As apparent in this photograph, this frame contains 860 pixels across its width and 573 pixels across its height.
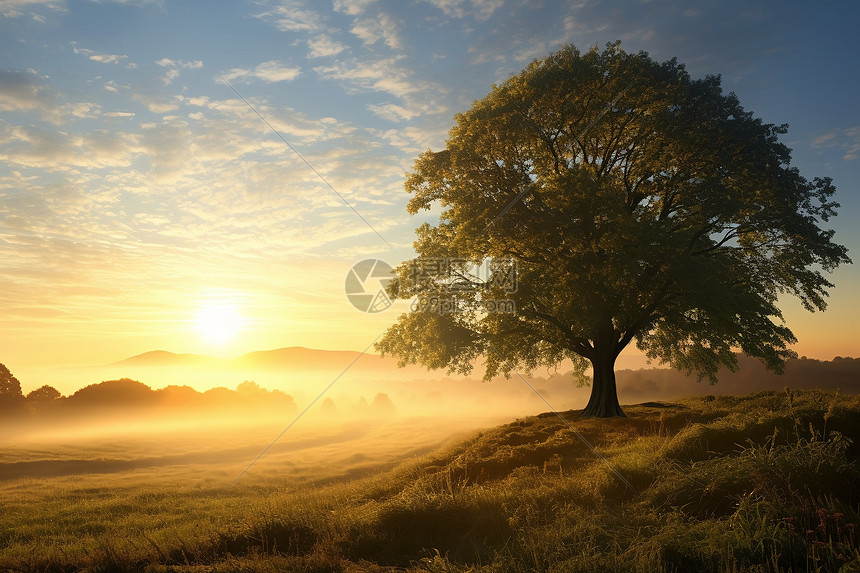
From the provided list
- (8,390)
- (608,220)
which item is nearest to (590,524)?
(608,220)

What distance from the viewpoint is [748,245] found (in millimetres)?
27906

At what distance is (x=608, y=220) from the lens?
2288 centimetres

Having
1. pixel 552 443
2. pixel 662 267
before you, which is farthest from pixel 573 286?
pixel 552 443

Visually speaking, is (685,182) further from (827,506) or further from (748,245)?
(827,506)

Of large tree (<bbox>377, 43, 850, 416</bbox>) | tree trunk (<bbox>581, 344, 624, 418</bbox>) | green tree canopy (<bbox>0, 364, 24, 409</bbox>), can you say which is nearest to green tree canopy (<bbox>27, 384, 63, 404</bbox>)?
green tree canopy (<bbox>0, 364, 24, 409</bbox>)

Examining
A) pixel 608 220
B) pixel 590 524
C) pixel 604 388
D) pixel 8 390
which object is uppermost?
pixel 608 220

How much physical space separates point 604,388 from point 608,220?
32.8ft

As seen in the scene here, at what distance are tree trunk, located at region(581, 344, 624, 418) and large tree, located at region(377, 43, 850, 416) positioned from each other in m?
0.08

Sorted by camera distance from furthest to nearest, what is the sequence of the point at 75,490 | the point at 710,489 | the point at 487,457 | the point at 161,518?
1. the point at 75,490
2. the point at 487,457
3. the point at 161,518
4. the point at 710,489

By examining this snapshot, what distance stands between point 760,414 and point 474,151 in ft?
57.2

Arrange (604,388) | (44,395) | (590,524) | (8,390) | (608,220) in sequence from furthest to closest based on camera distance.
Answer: (44,395), (8,390), (604,388), (608,220), (590,524)

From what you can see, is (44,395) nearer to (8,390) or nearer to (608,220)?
(8,390)

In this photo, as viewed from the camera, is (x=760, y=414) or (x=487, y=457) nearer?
(x=760, y=414)

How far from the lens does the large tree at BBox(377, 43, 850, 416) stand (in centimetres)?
2306
